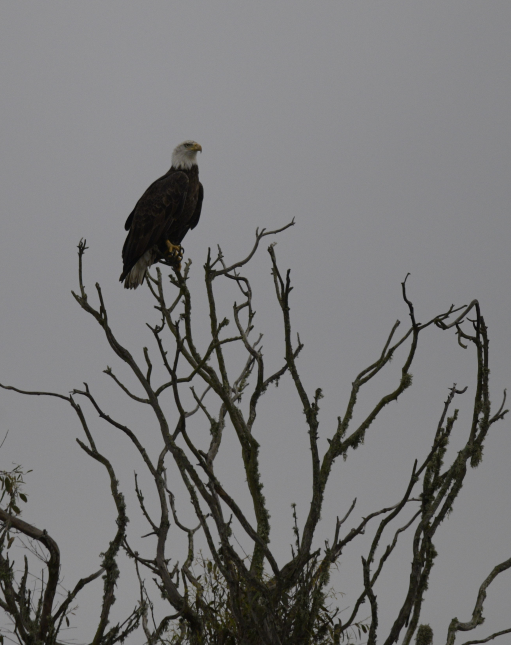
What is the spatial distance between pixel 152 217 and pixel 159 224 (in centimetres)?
12

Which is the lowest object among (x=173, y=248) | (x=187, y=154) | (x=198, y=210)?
(x=173, y=248)

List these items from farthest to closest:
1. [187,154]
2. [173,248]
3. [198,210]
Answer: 1. [187,154]
2. [198,210]
3. [173,248]

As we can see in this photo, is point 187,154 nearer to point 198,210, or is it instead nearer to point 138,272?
point 198,210

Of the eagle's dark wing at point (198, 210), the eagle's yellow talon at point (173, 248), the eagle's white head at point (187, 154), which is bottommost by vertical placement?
the eagle's yellow talon at point (173, 248)

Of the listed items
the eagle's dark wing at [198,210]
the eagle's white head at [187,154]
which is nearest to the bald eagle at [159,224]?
the eagle's dark wing at [198,210]

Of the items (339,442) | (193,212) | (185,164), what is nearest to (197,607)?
(339,442)

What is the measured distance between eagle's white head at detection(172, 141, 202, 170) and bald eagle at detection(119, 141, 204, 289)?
1.00 ft

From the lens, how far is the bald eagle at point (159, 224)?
8.05 m

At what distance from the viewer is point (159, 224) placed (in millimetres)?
8125

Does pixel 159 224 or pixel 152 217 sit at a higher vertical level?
pixel 152 217

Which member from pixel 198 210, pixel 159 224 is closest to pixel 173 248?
pixel 159 224

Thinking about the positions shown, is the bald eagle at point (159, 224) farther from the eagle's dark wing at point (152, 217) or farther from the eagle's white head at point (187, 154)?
→ the eagle's white head at point (187, 154)

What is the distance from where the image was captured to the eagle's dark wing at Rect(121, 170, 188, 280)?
8062mm

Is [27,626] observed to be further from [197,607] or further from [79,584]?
[197,607]
